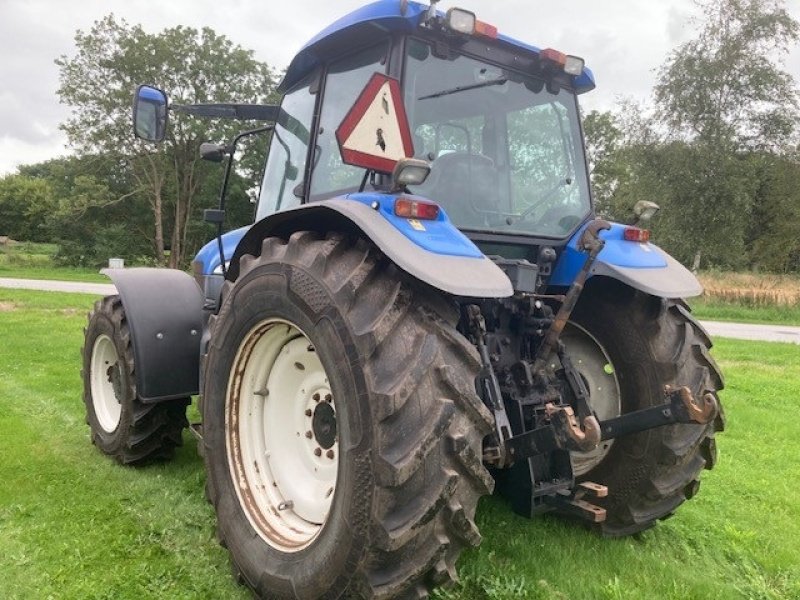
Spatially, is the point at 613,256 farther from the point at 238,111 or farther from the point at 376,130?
the point at 238,111

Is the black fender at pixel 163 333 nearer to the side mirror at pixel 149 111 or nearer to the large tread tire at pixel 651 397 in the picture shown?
the side mirror at pixel 149 111

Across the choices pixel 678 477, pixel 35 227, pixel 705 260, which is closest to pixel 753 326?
pixel 705 260

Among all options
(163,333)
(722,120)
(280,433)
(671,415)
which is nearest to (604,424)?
(671,415)

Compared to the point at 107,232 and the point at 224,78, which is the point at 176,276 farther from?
the point at 107,232

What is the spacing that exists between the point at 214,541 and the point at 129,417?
1.20m

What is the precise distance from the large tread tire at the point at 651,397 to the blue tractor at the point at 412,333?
11 millimetres

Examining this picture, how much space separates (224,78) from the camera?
1166 inches

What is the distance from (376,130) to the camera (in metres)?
2.25

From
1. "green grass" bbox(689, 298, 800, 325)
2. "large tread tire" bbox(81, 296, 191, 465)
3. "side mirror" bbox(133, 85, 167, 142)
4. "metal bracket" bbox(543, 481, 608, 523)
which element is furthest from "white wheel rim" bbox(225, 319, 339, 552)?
"green grass" bbox(689, 298, 800, 325)

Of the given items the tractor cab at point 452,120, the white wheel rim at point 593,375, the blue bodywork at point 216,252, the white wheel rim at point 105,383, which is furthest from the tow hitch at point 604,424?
the white wheel rim at point 105,383

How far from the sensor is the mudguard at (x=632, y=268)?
111 inches

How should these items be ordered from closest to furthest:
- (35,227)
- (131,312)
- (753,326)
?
(131,312), (753,326), (35,227)

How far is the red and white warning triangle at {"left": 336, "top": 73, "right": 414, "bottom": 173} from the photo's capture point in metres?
2.19

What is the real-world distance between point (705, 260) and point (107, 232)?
28963mm
